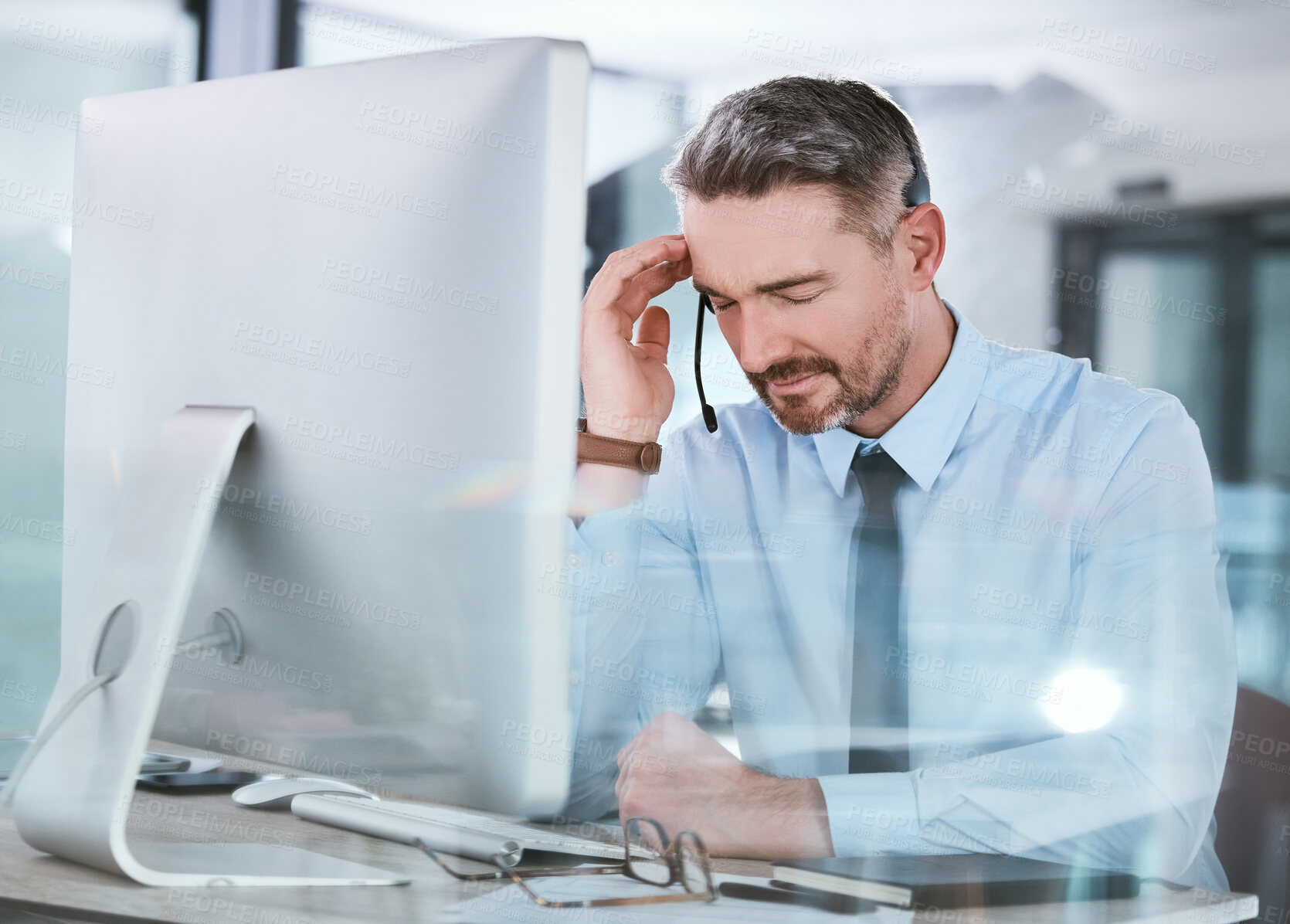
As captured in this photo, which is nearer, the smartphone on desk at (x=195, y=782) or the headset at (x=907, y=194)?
the smartphone on desk at (x=195, y=782)

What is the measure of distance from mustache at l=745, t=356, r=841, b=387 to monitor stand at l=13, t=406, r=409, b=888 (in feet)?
2.56

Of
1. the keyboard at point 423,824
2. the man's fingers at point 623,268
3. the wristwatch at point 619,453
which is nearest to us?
the keyboard at point 423,824

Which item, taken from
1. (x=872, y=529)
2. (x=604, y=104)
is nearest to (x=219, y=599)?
(x=872, y=529)

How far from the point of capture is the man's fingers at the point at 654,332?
127 cm

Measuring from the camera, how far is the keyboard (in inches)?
31.0

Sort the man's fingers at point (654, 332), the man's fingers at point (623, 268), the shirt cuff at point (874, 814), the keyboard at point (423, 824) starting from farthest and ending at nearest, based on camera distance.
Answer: the man's fingers at point (654, 332) → the man's fingers at point (623, 268) → the shirt cuff at point (874, 814) → the keyboard at point (423, 824)

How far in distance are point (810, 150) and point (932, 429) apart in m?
0.42

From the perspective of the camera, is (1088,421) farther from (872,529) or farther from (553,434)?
(553,434)

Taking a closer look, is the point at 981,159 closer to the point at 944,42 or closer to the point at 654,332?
the point at 944,42

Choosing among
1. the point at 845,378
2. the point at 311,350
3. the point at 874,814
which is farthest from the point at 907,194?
the point at 311,350

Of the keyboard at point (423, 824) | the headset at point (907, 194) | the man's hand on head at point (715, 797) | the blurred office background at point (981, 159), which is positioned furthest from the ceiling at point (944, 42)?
the keyboard at point (423, 824)

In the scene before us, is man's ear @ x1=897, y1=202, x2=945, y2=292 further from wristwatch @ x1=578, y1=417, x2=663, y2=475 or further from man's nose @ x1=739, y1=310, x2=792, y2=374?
wristwatch @ x1=578, y1=417, x2=663, y2=475

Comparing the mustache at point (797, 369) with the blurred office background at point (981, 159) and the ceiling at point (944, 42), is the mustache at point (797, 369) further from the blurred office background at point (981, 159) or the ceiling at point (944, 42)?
the ceiling at point (944, 42)

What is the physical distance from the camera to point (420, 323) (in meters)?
0.58
